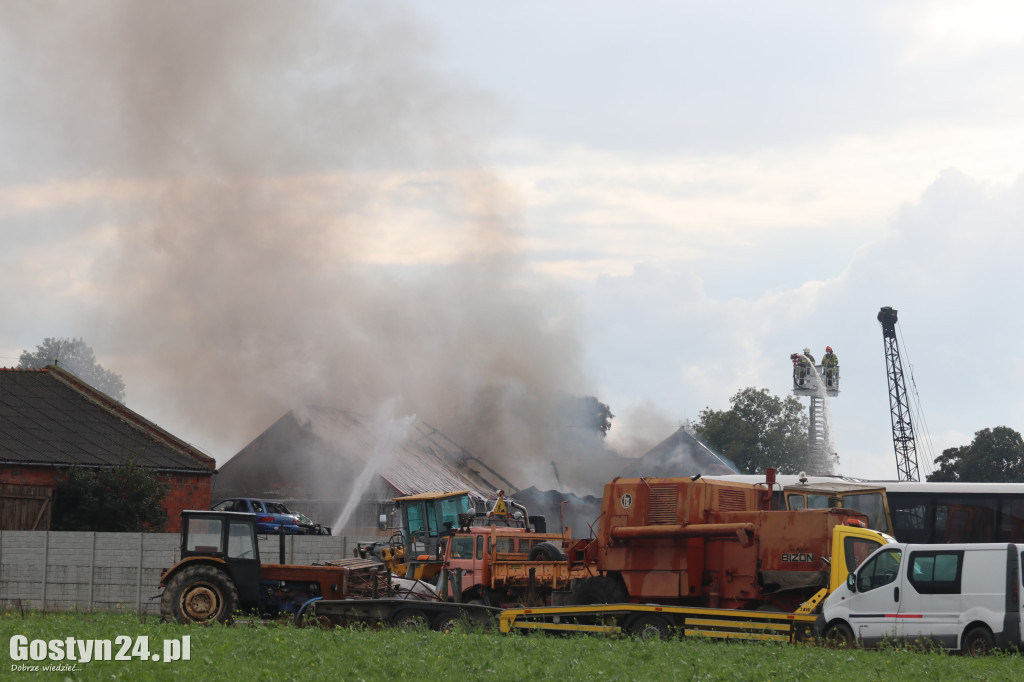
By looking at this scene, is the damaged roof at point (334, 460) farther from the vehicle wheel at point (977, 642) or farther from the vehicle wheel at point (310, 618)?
→ the vehicle wheel at point (977, 642)

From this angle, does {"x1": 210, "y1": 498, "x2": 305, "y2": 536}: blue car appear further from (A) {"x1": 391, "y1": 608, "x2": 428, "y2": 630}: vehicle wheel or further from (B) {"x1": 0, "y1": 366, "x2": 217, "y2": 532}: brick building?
(A) {"x1": 391, "y1": 608, "x2": 428, "y2": 630}: vehicle wheel

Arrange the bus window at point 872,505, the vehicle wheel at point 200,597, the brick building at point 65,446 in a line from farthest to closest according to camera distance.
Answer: the brick building at point 65,446, the bus window at point 872,505, the vehicle wheel at point 200,597

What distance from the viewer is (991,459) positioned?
94.1 m

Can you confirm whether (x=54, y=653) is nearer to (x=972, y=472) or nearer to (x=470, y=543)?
(x=470, y=543)

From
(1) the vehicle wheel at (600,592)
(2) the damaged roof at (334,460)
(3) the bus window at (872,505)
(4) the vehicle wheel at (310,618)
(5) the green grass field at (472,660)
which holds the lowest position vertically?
(4) the vehicle wheel at (310,618)

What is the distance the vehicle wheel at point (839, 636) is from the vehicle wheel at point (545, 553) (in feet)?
24.5

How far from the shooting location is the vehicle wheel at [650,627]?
19.5m

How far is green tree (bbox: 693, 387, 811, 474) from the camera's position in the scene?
Result: 327ft

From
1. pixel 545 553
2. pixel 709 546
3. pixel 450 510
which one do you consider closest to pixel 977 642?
pixel 709 546

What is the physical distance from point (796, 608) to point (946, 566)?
3.13m

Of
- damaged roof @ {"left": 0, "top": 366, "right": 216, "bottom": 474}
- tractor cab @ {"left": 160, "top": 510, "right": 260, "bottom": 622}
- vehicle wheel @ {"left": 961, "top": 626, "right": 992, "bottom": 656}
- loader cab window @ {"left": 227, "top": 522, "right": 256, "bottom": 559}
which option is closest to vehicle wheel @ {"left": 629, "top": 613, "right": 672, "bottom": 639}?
vehicle wheel @ {"left": 961, "top": 626, "right": 992, "bottom": 656}

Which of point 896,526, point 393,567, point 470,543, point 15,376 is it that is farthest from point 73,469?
point 896,526

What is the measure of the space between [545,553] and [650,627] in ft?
18.8

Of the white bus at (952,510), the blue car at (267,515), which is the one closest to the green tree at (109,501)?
the blue car at (267,515)
